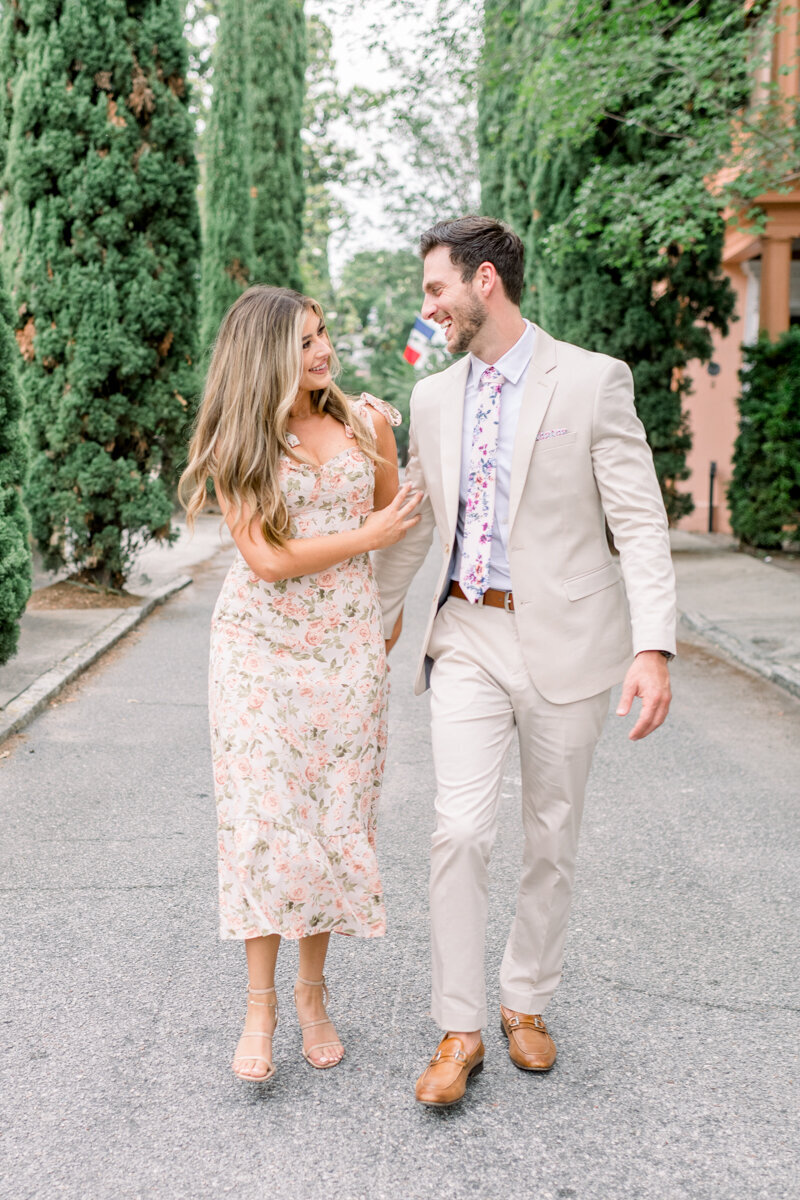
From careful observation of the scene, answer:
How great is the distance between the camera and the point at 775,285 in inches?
640

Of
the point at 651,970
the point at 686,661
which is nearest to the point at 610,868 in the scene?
the point at 651,970

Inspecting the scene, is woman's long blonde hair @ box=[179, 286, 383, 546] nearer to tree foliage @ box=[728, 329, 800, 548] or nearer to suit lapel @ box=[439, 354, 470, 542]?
suit lapel @ box=[439, 354, 470, 542]

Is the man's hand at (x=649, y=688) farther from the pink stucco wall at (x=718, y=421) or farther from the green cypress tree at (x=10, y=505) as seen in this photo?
the pink stucco wall at (x=718, y=421)

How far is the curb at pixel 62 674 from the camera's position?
7.03 m

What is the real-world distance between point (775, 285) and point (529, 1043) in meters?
15.0

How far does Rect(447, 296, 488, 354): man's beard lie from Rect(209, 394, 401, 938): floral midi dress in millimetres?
428

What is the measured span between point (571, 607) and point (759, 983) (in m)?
1.51

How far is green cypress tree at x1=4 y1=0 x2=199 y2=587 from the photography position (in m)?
11.5

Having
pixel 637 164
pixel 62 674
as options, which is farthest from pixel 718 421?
pixel 62 674

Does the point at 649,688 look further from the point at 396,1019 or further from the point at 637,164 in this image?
the point at 637,164

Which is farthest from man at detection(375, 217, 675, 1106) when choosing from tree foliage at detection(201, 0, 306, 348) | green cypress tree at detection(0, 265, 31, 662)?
tree foliage at detection(201, 0, 306, 348)

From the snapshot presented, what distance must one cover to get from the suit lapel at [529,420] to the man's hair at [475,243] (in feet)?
0.76

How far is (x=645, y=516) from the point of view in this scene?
120 inches

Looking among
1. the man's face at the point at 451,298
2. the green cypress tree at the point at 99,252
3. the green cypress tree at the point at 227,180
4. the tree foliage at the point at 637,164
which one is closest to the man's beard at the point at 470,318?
the man's face at the point at 451,298
